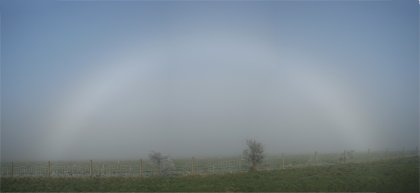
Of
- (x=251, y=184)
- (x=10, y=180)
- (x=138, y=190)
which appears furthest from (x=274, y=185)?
(x=10, y=180)

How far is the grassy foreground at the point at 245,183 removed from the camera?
23.2m

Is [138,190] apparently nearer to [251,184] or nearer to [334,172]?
[251,184]

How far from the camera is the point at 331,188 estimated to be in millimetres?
23109

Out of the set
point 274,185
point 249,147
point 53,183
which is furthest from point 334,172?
point 53,183

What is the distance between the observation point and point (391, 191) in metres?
23.3

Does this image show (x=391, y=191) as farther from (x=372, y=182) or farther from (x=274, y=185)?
(x=274, y=185)

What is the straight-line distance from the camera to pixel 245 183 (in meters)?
23.8

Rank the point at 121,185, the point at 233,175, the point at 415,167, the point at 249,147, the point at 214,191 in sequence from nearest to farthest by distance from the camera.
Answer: the point at 214,191
the point at 121,185
the point at 233,175
the point at 415,167
the point at 249,147

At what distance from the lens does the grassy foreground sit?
23.2m

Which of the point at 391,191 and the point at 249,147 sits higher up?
the point at 249,147

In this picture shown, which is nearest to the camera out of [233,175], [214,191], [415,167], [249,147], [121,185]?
[214,191]

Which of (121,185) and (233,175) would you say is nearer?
(121,185)

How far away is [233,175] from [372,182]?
8.18m

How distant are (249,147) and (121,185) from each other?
40.4ft
